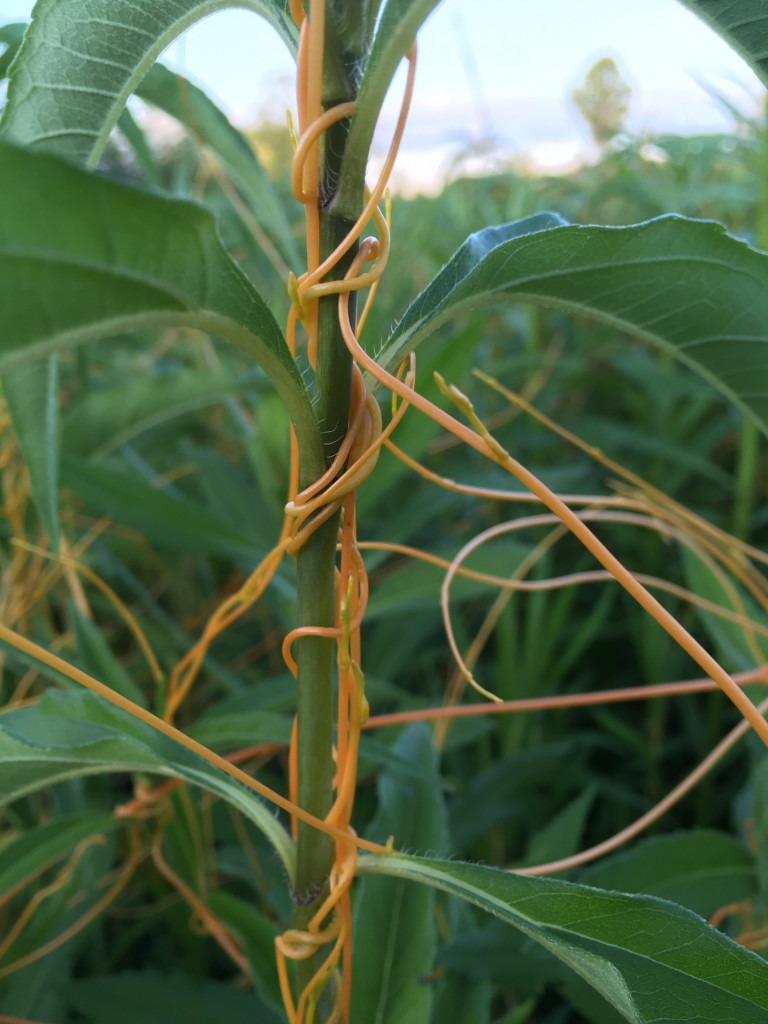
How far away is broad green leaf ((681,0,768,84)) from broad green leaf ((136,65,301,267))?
296 millimetres

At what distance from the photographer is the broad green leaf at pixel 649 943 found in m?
0.25

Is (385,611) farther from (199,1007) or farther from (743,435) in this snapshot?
(743,435)

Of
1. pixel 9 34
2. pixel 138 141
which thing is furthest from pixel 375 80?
pixel 138 141

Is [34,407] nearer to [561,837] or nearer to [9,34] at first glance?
[9,34]

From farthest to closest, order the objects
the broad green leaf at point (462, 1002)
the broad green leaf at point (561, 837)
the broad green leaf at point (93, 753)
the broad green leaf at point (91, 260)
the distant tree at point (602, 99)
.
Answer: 1. the distant tree at point (602, 99)
2. the broad green leaf at point (561, 837)
3. the broad green leaf at point (462, 1002)
4. the broad green leaf at point (93, 753)
5. the broad green leaf at point (91, 260)

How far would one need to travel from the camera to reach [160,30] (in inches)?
9.4

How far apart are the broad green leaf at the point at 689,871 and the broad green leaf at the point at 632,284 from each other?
0.33 m

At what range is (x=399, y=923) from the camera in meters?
0.39

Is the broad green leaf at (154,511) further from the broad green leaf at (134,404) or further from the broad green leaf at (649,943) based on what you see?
the broad green leaf at (649,943)

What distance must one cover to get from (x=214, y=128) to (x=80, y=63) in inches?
9.8

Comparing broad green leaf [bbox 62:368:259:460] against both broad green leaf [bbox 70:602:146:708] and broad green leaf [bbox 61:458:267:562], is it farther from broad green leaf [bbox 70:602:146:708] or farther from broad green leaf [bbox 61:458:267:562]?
broad green leaf [bbox 70:602:146:708]

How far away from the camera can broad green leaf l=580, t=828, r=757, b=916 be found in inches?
19.0

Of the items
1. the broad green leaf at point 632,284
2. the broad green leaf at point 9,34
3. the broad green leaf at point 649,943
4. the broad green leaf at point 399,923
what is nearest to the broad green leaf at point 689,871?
the broad green leaf at point 399,923

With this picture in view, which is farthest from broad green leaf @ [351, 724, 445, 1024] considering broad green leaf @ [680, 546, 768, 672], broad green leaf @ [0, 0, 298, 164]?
broad green leaf @ [0, 0, 298, 164]
